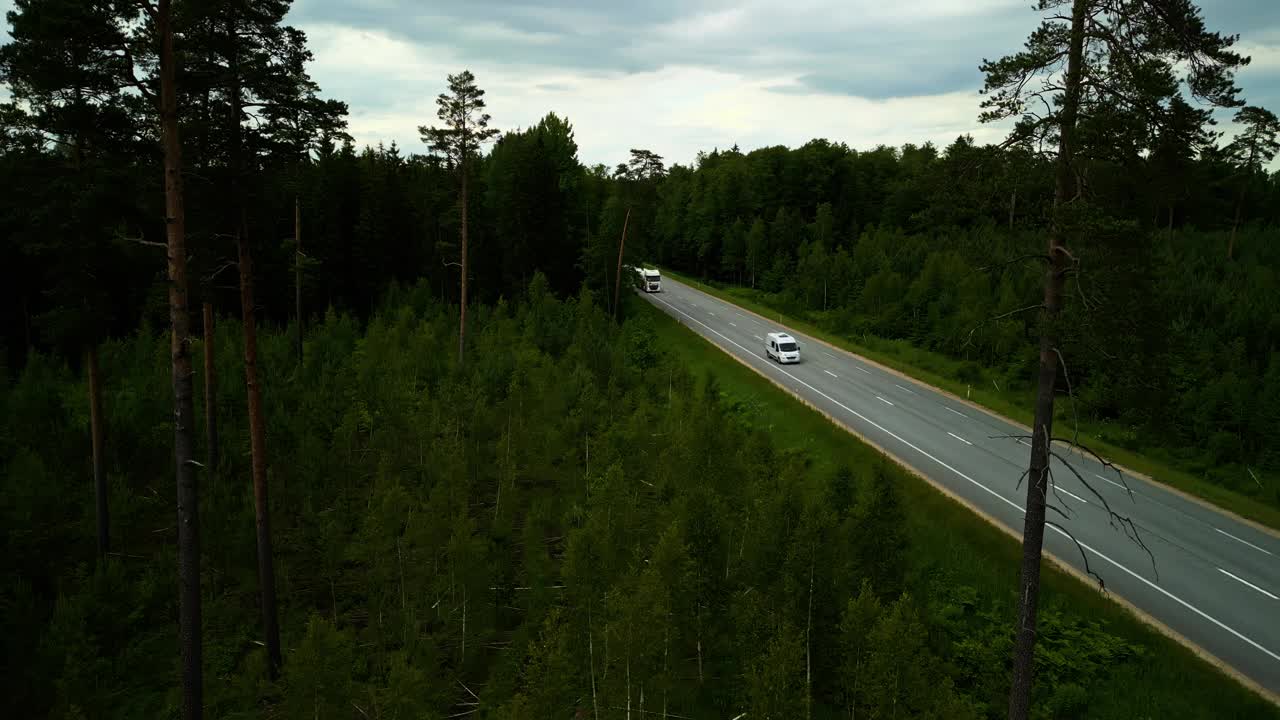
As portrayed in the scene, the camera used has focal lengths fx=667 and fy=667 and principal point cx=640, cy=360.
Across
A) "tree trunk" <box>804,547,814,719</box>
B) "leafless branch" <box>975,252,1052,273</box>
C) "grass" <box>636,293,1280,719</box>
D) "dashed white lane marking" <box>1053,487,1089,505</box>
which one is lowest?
"grass" <box>636,293,1280,719</box>

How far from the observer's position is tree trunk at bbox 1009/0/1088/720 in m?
9.10

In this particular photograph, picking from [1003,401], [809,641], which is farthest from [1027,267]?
[1003,401]

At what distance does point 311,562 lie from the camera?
708 inches

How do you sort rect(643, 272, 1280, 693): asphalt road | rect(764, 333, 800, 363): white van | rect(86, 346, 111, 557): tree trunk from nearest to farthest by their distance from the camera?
1. rect(643, 272, 1280, 693): asphalt road
2. rect(86, 346, 111, 557): tree trunk
3. rect(764, 333, 800, 363): white van

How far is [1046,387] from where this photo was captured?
9.90 metres

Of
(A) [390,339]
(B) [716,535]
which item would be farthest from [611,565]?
(A) [390,339]

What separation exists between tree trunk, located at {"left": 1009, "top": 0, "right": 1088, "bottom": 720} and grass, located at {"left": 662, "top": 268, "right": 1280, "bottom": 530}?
17.6 meters

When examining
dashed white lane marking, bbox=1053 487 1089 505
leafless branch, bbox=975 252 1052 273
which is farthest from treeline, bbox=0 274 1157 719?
dashed white lane marking, bbox=1053 487 1089 505

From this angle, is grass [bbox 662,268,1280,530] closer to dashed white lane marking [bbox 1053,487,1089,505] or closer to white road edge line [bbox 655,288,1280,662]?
dashed white lane marking [bbox 1053,487,1089,505]

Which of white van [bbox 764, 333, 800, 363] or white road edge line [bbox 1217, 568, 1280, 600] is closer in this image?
white road edge line [bbox 1217, 568, 1280, 600]

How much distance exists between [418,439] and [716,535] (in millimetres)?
13624

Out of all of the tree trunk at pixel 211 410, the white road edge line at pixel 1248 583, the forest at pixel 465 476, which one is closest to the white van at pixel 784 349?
the forest at pixel 465 476

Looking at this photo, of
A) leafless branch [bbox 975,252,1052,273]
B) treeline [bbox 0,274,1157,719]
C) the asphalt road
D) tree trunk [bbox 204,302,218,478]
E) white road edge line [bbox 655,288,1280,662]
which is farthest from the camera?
tree trunk [bbox 204,302,218,478]

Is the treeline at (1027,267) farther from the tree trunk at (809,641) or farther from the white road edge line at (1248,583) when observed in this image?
the white road edge line at (1248,583)
